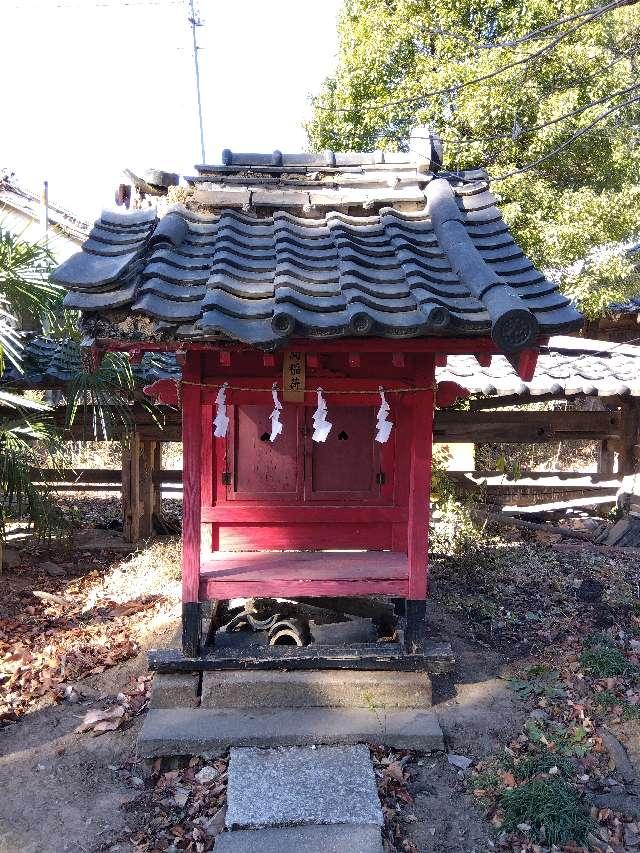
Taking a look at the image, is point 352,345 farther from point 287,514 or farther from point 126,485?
point 126,485

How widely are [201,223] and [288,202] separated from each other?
67 centimetres

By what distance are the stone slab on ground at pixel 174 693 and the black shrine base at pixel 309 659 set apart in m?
0.09

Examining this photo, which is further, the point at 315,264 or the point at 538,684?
the point at 538,684

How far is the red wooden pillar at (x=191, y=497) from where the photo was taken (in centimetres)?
433

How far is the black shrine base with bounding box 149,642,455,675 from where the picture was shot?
15.0ft

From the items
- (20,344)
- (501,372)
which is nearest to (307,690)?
(20,344)

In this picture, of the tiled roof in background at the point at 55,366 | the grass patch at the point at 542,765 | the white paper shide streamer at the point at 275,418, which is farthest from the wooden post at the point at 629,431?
the white paper shide streamer at the point at 275,418

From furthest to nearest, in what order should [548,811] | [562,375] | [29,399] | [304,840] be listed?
[562,375] → [29,399] → [548,811] → [304,840]

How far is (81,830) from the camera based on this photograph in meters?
3.76

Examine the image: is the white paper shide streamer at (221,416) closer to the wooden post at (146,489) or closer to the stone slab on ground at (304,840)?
the stone slab on ground at (304,840)

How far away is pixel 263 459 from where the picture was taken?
193 inches

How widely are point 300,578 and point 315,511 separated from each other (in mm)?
567

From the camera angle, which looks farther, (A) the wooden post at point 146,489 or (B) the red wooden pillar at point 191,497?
(A) the wooden post at point 146,489

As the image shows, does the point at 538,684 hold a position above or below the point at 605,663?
below
